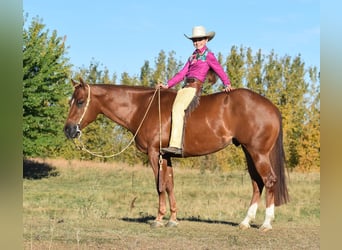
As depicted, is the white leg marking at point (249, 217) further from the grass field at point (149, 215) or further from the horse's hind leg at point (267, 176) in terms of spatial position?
the horse's hind leg at point (267, 176)

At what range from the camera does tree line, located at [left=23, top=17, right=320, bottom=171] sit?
24750 mm

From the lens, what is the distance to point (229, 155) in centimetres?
2972

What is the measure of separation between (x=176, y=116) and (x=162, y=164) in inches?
38.6

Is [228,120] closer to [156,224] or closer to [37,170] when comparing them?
[156,224]

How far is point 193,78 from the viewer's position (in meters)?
8.19

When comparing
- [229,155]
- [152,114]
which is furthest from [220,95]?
[229,155]

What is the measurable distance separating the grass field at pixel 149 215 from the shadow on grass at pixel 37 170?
0.88 ft

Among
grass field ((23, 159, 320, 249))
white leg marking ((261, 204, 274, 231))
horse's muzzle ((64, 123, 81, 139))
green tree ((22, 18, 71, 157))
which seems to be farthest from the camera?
green tree ((22, 18, 71, 157))

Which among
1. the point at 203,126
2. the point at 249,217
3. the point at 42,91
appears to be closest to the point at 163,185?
the point at 203,126

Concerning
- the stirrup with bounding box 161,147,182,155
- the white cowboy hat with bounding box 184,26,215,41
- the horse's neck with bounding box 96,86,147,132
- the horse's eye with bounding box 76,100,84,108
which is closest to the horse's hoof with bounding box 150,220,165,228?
the stirrup with bounding box 161,147,182,155

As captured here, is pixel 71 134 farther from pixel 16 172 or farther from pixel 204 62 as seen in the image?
pixel 16 172

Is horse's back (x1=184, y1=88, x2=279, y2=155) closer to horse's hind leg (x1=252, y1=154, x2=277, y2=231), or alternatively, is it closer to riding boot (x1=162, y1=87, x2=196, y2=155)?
riding boot (x1=162, y1=87, x2=196, y2=155)

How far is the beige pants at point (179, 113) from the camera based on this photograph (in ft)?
26.2

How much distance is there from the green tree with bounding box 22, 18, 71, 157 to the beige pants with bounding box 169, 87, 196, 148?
1640 centimetres
